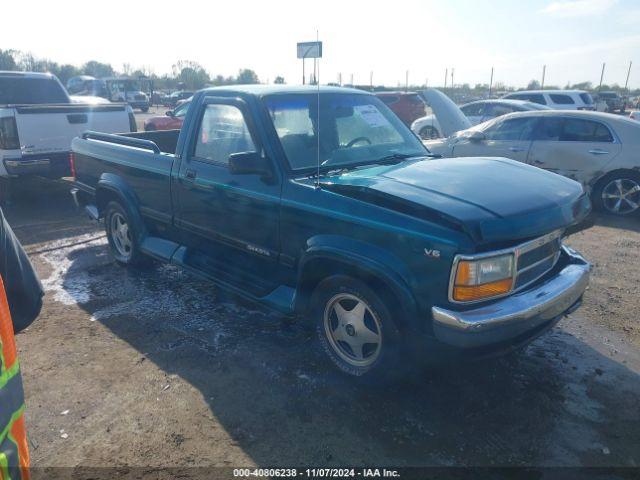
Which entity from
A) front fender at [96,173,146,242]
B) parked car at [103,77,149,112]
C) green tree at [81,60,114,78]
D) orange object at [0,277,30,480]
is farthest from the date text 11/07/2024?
green tree at [81,60,114,78]

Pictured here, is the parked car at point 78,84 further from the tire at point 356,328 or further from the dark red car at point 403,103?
the tire at point 356,328

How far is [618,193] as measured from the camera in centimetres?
763

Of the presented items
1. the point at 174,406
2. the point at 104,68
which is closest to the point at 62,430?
the point at 174,406

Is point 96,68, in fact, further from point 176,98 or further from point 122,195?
point 122,195

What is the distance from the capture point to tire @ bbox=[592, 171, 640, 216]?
24.7 feet

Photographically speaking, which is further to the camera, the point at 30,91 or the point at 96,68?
the point at 96,68

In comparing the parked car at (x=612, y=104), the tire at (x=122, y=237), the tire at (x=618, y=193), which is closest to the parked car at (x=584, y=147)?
the tire at (x=618, y=193)

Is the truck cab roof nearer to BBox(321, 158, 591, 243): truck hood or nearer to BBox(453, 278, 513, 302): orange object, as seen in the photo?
BBox(321, 158, 591, 243): truck hood

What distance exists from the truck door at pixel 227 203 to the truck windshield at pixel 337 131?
0.26 meters

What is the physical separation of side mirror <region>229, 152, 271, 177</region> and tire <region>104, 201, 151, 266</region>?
2109 millimetres

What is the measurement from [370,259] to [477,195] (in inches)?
30.4

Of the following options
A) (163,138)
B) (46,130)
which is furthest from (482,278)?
(46,130)

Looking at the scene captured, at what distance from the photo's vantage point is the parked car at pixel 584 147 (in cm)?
752

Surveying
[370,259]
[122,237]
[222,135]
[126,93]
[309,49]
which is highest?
[309,49]
